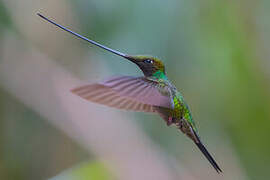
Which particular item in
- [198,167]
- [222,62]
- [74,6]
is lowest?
[198,167]

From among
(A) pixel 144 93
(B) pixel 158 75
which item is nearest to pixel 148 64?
(B) pixel 158 75

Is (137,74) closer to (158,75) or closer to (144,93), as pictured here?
(158,75)

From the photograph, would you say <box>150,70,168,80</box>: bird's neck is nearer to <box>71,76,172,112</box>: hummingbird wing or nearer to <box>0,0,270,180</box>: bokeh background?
<box>71,76,172,112</box>: hummingbird wing

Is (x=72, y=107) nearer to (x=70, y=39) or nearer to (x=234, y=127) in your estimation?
(x=70, y=39)

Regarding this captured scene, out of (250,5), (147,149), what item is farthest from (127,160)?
(250,5)

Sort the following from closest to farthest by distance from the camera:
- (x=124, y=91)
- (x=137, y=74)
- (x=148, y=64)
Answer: (x=124, y=91) → (x=148, y=64) → (x=137, y=74)

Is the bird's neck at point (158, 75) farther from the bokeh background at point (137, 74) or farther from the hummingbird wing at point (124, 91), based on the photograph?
the bokeh background at point (137, 74)

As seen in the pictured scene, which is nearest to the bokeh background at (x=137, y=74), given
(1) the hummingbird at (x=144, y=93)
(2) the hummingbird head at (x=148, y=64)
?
(1) the hummingbird at (x=144, y=93)
